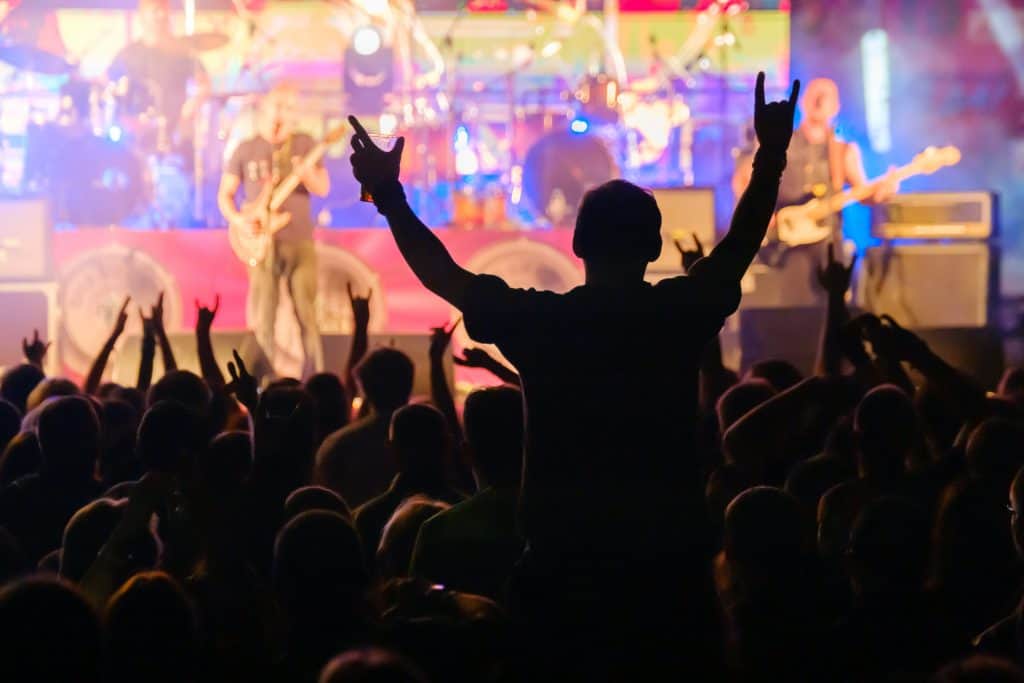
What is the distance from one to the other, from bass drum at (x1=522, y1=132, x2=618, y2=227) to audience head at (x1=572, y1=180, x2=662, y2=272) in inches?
349

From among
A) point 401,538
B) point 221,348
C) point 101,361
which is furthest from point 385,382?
point 221,348

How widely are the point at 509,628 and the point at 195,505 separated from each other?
854 millimetres

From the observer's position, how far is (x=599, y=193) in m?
2.18

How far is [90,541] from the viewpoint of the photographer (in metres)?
2.62

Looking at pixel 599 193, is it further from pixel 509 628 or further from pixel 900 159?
pixel 900 159

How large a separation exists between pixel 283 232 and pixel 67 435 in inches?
246

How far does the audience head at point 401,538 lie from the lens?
2670 millimetres

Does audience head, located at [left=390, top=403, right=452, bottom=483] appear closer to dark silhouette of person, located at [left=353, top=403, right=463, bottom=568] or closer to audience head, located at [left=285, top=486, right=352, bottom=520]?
dark silhouette of person, located at [left=353, top=403, right=463, bottom=568]

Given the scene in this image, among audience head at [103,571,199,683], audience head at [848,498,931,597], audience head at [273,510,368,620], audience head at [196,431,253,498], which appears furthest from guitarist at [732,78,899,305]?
audience head at [103,571,199,683]

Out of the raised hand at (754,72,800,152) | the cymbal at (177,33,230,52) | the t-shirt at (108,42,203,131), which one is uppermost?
the cymbal at (177,33,230,52)

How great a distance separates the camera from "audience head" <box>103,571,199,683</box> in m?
1.91

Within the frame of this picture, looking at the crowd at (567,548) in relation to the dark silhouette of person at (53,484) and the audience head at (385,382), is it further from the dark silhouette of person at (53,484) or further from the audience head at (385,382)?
the audience head at (385,382)

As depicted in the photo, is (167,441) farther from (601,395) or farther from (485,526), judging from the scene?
(601,395)

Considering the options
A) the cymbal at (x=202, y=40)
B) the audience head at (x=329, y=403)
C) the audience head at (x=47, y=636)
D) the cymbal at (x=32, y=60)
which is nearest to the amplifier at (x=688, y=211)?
the cymbal at (x=202, y=40)
